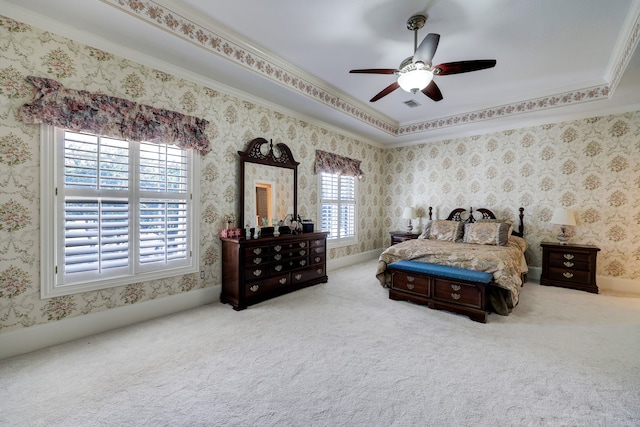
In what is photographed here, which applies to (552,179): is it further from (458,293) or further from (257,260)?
(257,260)

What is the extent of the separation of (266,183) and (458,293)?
3.07 meters

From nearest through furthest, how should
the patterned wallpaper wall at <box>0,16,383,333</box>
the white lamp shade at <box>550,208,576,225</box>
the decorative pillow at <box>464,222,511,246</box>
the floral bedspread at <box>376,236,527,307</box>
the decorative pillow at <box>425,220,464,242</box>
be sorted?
the patterned wallpaper wall at <box>0,16,383,333</box>
the floral bedspread at <box>376,236,527,307</box>
the white lamp shade at <box>550,208,576,225</box>
the decorative pillow at <box>464,222,511,246</box>
the decorative pillow at <box>425,220,464,242</box>

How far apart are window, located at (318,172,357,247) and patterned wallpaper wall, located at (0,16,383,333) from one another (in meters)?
1.66

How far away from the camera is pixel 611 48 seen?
3.25 metres

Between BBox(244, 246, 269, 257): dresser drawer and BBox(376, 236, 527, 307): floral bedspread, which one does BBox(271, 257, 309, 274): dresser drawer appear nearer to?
BBox(244, 246, 269, 257): dresser drawer

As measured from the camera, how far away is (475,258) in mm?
3635

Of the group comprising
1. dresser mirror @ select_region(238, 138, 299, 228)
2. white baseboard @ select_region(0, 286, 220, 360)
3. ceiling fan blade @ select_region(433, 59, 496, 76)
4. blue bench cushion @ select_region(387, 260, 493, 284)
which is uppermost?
ceiling fan blade @ select_region(433, 59, 496, 76)

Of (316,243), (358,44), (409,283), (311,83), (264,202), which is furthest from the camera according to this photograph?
(316,243)

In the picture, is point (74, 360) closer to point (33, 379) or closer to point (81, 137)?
point (33, 379)

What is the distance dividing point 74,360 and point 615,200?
24.2ft

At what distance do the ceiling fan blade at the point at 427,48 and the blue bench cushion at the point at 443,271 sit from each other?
94.2 inches

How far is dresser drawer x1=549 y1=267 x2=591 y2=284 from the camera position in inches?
172

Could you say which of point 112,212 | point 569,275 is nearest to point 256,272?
point 112,212

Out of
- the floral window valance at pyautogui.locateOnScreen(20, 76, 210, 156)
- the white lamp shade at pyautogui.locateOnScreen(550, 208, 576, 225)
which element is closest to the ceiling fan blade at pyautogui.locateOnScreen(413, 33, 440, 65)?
the floral window valance at pyautogui.locateOnScreen(20, 76, 210, 156)
